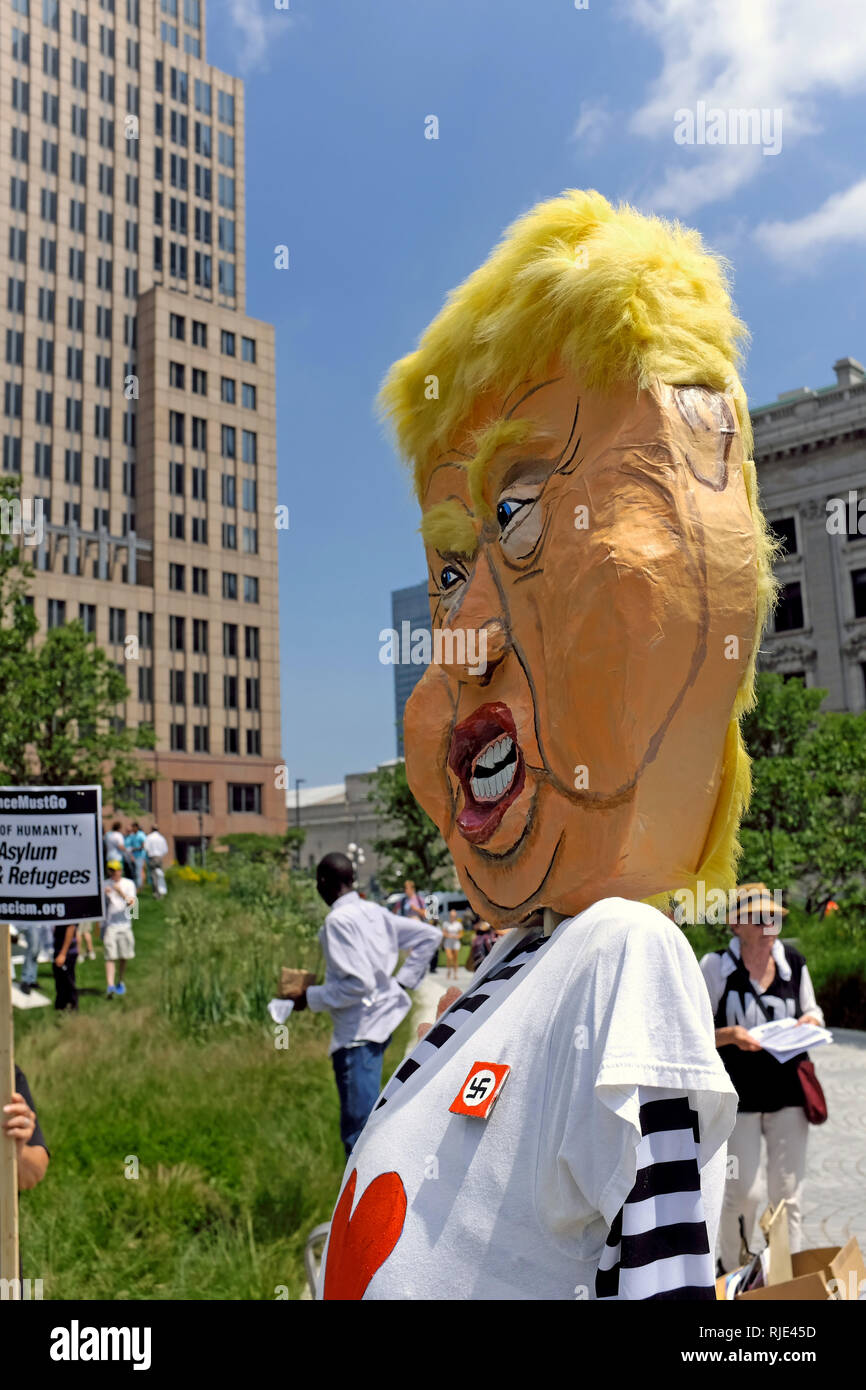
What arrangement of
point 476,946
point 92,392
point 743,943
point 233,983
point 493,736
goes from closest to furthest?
point 493,736, point 743,943, point 476,946, point 233,983, point 92,392

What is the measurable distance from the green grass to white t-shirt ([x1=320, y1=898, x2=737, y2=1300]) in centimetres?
358

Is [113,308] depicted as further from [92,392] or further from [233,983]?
[233,983]

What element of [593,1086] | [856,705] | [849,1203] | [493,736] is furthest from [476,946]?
[856,705]

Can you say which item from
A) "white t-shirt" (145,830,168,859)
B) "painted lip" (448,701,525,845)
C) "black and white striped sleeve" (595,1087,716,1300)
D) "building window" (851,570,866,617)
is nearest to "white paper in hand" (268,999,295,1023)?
"painted lip" (448,701,525,845)

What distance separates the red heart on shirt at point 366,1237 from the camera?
177cm

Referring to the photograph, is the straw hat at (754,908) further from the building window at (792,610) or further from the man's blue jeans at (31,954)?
the building window at (792,610)

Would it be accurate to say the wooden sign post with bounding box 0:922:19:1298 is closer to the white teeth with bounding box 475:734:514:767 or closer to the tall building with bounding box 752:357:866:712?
the white teeth with bounding box 475:734:514:767

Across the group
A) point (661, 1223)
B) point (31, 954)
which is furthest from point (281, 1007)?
point (31, 954)

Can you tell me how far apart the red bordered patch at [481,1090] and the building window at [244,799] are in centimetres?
5351

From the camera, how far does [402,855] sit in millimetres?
28656

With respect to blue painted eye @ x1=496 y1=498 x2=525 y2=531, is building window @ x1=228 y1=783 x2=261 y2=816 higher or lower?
higher

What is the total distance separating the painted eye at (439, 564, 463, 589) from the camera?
255 centimetres

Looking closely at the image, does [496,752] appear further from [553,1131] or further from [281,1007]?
[281,1007]

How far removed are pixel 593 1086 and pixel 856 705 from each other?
34074 mm
